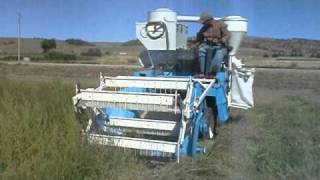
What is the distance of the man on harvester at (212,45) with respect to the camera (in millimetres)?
9891

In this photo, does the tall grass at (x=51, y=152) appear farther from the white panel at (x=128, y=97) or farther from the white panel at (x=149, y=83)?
the white panel at (x=149, y=83)

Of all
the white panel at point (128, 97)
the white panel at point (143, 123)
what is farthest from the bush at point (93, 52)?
the white panel at point (128, 97)

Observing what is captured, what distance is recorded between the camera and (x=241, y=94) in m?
10.5

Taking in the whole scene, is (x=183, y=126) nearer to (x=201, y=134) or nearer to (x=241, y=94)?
(x=201, y=134)

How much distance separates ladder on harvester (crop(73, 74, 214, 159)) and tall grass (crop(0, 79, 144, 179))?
1.15ft

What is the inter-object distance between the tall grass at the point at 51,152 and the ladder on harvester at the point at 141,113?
350mm

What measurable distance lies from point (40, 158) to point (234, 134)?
466 centimetres

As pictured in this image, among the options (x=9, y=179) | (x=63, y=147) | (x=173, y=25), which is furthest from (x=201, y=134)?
(x=9, y=179)

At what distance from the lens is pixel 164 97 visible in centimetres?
741

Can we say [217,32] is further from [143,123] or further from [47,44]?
[47,44]

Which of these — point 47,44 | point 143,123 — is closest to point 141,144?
point 143,123

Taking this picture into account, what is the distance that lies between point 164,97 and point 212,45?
9.81 feet

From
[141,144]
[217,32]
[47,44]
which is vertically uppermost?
[47,44]

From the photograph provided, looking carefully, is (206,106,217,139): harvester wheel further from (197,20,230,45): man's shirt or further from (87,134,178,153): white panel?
(87,134,178,153): white panel
